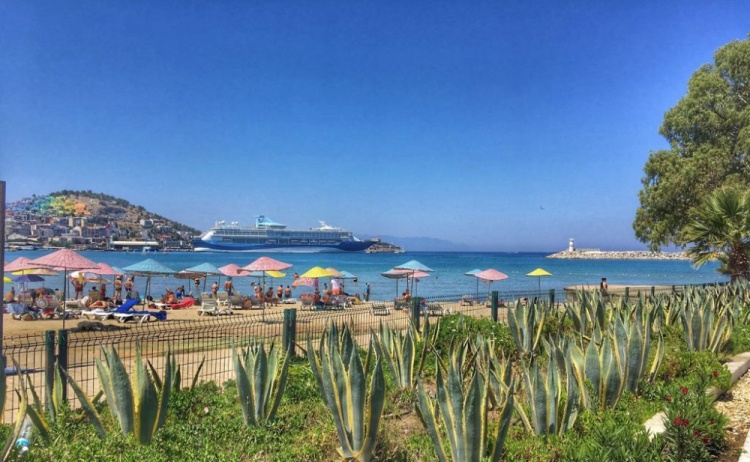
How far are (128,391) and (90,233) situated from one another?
130241 millimetres

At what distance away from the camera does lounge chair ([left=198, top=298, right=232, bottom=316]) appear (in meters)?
18.5

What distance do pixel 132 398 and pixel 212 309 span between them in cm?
1545

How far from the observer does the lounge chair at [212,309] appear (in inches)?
730

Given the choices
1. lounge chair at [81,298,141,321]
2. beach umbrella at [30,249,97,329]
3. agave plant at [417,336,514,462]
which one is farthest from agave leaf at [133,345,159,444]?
lounge chair at [81,298,141,321]

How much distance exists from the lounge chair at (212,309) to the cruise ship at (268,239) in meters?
81.5

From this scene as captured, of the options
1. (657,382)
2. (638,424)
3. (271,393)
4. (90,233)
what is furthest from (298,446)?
(90,233)

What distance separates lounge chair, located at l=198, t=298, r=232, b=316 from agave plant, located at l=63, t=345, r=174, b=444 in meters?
14.8

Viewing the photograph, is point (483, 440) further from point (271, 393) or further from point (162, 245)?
point (162, 245)

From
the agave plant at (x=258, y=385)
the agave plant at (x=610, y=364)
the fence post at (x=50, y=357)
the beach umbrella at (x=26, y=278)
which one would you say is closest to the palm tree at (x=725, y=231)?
the agave plant at (x=610, y=364)

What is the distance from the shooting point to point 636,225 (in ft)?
69.7

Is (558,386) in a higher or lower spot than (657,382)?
higher

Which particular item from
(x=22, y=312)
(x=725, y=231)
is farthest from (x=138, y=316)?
(x=725, y=231)

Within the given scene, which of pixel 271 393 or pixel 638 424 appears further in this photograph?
pixel 271 393

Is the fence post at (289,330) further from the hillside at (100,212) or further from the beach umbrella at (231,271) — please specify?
the hillside at (100,212)
